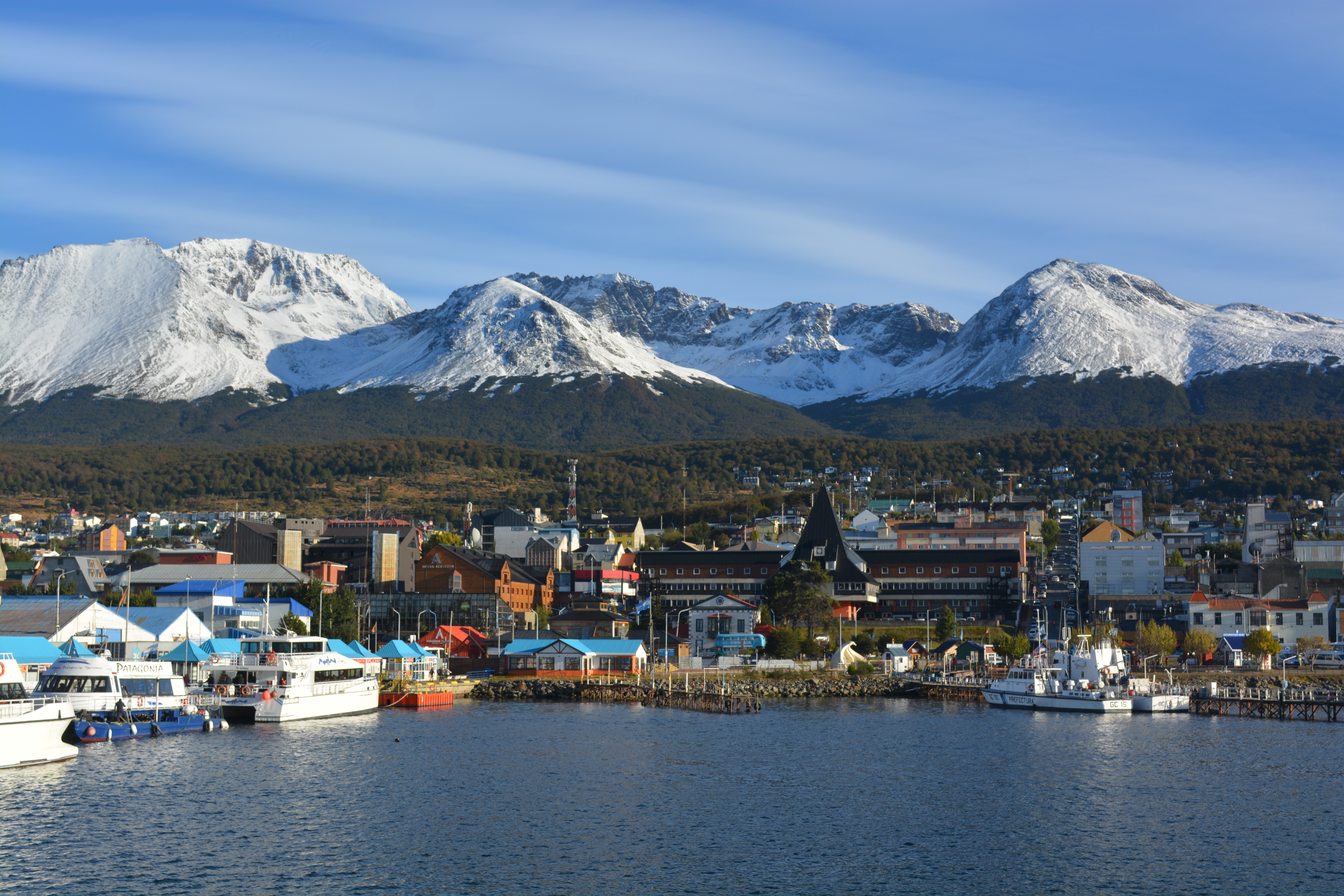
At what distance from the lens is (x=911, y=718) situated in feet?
264

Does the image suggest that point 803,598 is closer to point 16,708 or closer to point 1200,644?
point 1200,644

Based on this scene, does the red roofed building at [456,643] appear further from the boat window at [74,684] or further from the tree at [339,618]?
the boat window at [74,684]

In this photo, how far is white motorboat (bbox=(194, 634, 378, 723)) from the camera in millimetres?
75438

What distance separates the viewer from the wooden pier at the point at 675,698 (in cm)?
8638

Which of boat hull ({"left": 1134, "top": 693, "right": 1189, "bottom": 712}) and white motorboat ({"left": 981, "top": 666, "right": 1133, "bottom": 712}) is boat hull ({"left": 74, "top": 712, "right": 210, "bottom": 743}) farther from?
boat hull ({"left": 1134, "top": 693, "right": 1189, "bottom": 712})

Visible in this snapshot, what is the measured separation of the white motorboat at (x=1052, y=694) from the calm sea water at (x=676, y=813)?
48.7 ft

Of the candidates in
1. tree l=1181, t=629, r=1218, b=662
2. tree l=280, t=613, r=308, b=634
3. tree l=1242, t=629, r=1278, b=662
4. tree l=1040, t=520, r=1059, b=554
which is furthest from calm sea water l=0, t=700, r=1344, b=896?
tree l=1040, t=520, r=1059, b=554

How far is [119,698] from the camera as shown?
67.8m

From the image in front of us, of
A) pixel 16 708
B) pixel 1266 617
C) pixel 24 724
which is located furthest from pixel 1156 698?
pixel 16 708

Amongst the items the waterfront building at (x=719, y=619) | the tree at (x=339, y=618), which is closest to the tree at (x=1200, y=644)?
the waterfront building at (x=719, y=619)

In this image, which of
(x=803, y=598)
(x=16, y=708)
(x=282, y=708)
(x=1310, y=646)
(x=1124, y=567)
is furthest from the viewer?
(x=1124, y=567)

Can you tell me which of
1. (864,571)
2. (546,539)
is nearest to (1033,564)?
(864,571)

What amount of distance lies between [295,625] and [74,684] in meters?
33.3

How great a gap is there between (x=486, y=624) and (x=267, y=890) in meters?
82.6
